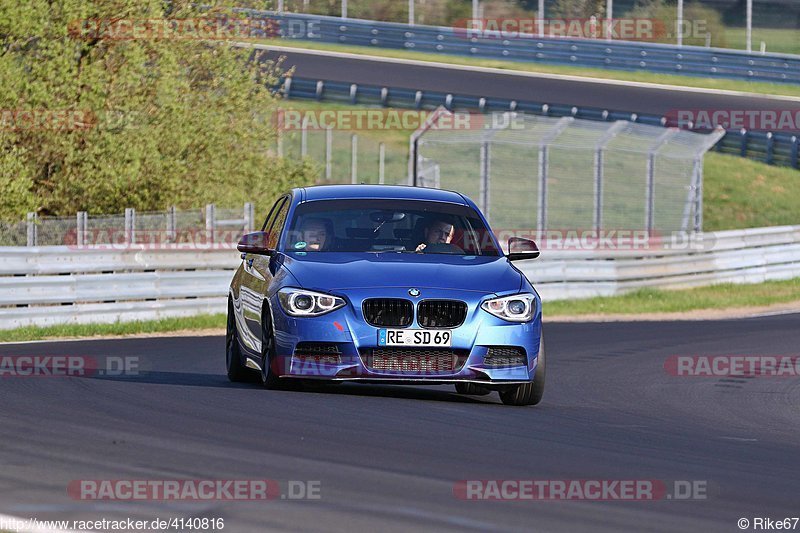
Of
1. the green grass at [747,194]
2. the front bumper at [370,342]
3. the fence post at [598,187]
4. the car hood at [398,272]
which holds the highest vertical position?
the car hood at [398,272]

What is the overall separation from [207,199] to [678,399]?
16471mm

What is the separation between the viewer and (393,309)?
10.3 m

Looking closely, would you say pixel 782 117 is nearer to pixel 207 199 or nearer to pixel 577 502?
pixel 207 199

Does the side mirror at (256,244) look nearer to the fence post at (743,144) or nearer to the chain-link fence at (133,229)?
the chain-link fence at (133,229)

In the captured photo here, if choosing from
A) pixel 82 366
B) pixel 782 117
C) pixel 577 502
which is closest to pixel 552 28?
pixel 782 117

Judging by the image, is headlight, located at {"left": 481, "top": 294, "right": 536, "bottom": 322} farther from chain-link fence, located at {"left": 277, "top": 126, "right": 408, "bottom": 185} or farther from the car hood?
chain-link fence, located at {"left": 277, "top": 126, "right": 408, "bottom": 185}

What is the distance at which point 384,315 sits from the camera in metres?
10.3

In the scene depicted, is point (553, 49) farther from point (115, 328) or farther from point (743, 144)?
point (115, 328)

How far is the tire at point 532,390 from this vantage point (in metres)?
10.8

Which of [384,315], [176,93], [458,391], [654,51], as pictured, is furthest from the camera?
[654,51]

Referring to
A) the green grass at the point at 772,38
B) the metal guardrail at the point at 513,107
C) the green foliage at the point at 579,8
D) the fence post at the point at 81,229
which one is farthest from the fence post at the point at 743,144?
the fence post at the point at 81,229

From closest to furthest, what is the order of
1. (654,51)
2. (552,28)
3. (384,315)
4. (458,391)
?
(384,315) → (458,391) → (654,51) → (552,28)

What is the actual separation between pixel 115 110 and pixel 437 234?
1468 centimetres

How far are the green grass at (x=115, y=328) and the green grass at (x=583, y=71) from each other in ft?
78.8
